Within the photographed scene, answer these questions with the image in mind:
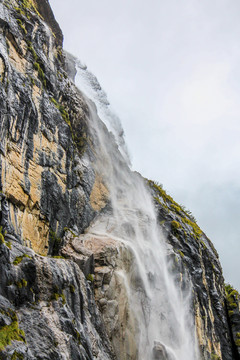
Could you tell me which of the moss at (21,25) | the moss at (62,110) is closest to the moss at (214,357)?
the moss at (62,110)

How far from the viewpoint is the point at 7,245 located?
13242 millimetres

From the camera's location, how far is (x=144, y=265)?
83.5 ft

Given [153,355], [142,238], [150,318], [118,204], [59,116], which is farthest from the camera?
[118,204]

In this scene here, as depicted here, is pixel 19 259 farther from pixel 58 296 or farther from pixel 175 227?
pixel 175 227

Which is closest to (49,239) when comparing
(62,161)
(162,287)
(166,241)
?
(62,161)

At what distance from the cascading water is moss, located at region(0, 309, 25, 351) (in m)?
9.45

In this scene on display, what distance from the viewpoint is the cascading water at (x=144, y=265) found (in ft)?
72.5

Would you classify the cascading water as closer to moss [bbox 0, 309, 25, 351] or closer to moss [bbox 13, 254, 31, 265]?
moss [bbox 13, 254, 31, 265]

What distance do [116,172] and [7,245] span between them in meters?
22.6

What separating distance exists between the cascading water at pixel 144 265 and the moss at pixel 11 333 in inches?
372

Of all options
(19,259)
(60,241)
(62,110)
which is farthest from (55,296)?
(62,110)

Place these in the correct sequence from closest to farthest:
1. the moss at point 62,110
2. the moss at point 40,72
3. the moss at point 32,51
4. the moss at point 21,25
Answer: the moss at point 40,72 → the moss at point 32,51 → the moss at point 21,25 → the moss at point 62,110

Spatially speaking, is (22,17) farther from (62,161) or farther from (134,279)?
(134,279)

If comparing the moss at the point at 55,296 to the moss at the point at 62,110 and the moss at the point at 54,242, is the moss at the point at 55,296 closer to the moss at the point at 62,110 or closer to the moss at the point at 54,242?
the moss at the point at 54,242
